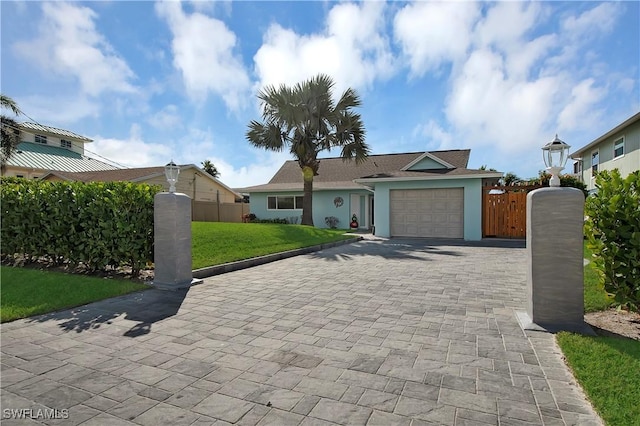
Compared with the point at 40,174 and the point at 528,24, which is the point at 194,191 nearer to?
the point at 40,174

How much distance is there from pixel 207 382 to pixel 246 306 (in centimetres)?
226

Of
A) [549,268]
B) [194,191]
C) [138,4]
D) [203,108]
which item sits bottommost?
[549,268]

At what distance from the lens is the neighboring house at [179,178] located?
70.5ft

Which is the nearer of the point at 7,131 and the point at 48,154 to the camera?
the point at 7,131

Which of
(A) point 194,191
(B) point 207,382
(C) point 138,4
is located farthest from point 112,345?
(A) point 194,191

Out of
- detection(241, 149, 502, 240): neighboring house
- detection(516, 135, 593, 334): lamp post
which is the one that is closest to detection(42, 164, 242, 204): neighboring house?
detection(241, 149, 502, 240): neighboring house

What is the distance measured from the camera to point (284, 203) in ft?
74.8

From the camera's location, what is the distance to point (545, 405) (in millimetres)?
2398

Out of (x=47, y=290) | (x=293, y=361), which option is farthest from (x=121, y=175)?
(x=293, y=361)

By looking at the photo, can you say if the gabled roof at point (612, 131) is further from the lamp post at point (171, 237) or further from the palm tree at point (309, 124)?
the lamp post at point (171, 237)

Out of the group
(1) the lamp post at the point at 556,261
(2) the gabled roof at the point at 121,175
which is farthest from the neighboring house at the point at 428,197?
(2) the gabled roof at the point at 121,175

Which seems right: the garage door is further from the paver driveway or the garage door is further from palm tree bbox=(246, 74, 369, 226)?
the paver driveway

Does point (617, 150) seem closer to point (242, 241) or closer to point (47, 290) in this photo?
point (242, 241)

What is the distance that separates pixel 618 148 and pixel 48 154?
141 feet
